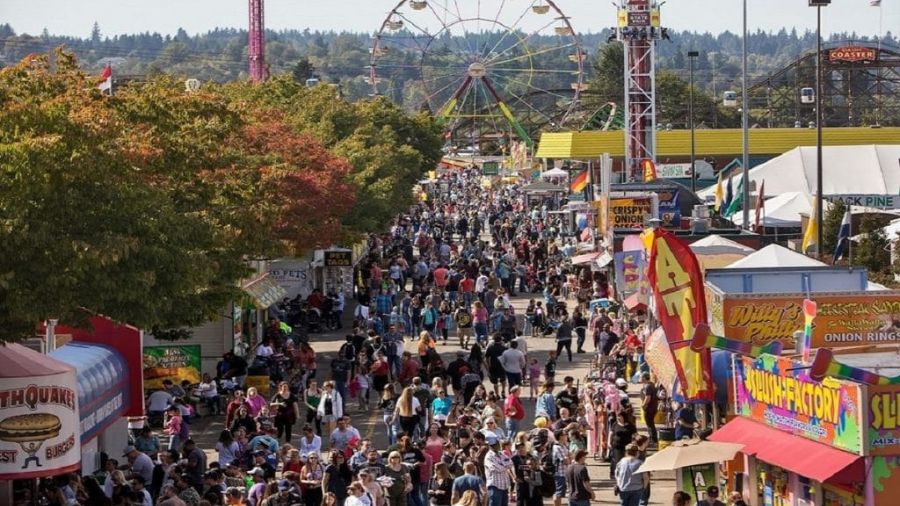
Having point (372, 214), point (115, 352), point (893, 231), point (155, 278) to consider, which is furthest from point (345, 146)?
point (155, 278)

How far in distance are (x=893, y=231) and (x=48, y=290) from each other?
2983cm

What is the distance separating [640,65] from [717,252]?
61.1 m

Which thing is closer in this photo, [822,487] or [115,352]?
[822,487]

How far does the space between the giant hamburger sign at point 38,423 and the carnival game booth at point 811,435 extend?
697cm

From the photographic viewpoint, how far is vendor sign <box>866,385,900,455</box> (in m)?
17.7

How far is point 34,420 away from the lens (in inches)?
780

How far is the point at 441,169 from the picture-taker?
15612 cm

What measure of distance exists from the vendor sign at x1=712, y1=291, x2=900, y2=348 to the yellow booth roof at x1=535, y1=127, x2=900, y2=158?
7027cm

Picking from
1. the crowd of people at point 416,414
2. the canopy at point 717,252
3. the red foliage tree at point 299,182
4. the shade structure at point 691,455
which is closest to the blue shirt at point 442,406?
the crowd of people at point 416,414

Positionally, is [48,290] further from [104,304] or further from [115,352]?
[115,352]

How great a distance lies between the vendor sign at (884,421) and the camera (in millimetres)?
17703

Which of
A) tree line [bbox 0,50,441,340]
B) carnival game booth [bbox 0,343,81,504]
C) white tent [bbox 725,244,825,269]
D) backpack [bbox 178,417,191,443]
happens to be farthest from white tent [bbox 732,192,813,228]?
carnival game booth [bbox 0,343,81,504]

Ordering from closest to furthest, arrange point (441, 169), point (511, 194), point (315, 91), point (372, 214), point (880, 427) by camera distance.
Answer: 1. point (880, 427)
2. point (372, 214)
3. point (315, 91)
4. point (511, 194)
5. point (441, 169)

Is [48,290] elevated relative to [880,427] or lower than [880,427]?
elevated
